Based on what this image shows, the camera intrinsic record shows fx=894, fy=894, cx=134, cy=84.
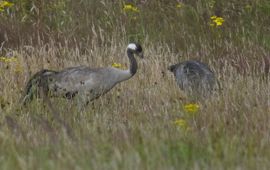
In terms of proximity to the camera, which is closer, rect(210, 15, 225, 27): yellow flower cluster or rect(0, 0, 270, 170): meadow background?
rect(0, 0, 270, 170): meadow background

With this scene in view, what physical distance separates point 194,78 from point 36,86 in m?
1.80

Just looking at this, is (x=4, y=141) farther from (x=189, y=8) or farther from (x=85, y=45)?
(x=189, y=8)

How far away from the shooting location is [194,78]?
9.98 m

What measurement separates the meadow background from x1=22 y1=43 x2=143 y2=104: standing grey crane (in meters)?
0.17

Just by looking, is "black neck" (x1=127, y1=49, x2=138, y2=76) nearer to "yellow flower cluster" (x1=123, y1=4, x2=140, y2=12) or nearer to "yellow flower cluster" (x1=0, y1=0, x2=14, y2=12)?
"yellow flower cluster" (x1=123, y1=4, x2=140, y2=12)

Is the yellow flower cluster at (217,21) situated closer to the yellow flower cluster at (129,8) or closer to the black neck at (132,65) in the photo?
the yellow flower cluster at (129,8)

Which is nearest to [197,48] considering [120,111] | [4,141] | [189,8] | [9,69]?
[189,8]

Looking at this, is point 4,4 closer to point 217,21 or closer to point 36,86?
point 217,21

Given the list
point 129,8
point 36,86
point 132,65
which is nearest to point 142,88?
point 132,65

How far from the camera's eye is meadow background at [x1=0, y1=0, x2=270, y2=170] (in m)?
6.29

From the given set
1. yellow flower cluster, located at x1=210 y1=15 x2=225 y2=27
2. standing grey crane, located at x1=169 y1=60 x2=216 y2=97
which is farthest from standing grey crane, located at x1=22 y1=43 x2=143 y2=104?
yellow flower cluster, located at x1=210 y1=15 x2=225 y2=27

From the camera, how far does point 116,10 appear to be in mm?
14266

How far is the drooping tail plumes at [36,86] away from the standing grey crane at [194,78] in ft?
4.90

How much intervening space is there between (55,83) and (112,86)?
0.61 metres
